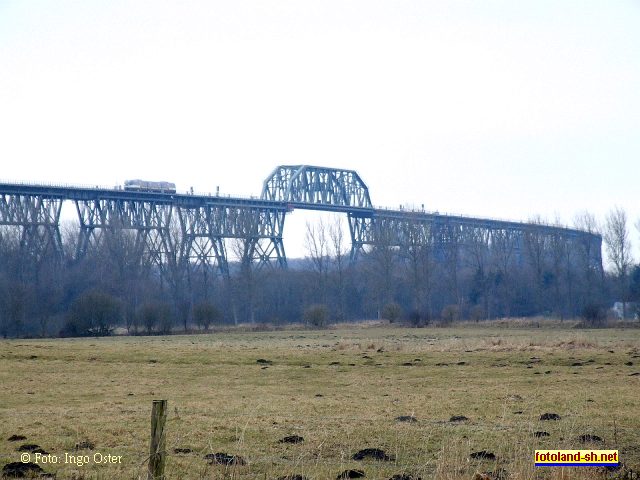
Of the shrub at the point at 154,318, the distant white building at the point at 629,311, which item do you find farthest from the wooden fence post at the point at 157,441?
the distant white building at the point at 629,311

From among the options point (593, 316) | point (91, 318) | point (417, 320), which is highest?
point (91, 318)

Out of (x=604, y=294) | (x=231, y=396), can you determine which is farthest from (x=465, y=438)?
(x=604, y=294)

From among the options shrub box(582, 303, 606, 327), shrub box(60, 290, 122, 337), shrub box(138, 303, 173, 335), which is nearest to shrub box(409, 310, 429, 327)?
Answer: shrub box(582, 303, 606, 327)

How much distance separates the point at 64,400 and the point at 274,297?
290 ft

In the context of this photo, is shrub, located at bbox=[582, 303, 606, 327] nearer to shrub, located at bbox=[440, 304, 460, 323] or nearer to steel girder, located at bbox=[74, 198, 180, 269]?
shrub, located at bbox=[440, 304, 460, 323]

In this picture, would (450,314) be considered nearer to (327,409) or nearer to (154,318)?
(154,318)

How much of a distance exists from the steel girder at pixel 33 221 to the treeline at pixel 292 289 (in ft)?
2.50

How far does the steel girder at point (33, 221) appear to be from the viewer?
97000 mm

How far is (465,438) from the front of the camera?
1499 centimetres

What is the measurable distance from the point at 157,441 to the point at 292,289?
331 feet

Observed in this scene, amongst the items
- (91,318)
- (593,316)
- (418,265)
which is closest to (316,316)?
(91,318)

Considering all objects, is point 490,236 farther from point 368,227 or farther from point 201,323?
point 201,323

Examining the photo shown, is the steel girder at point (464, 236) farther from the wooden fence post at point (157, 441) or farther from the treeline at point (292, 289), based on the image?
the wooden fence post at point (157, 441)

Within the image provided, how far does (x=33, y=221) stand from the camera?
9794 cm
